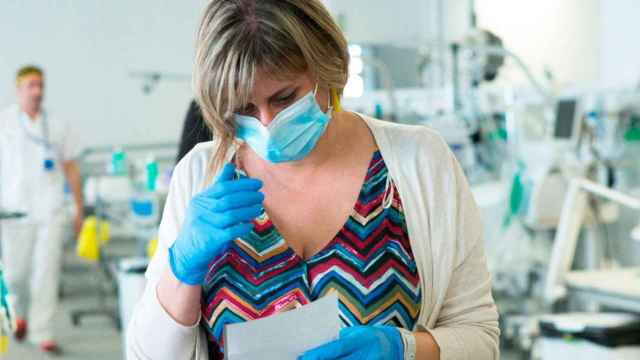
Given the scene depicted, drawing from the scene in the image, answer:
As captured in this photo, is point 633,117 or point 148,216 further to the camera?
point 148,216

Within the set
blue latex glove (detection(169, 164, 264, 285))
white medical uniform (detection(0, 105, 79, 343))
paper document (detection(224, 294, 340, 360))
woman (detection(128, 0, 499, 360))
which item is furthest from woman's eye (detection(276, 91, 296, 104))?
white medical uniform (detection(0, 105, 79, 343))

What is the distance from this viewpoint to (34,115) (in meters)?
5.33

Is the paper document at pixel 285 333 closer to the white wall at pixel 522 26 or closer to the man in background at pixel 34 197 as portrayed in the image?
the man in background at pixel 34 197

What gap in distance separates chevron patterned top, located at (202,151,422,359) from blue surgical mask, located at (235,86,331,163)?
0.10 metres

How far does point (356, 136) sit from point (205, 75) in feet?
0.88

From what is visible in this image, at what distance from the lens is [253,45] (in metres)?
1.27

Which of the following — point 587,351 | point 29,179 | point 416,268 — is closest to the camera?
point 416,268

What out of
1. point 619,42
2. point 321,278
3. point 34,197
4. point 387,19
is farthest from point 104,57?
point 321,278

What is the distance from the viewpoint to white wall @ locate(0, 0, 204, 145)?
25.2 ft

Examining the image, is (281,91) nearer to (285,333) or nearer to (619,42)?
(285,333)

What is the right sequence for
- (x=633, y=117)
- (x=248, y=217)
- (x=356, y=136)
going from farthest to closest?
(x=633, y=117) → (x=356, y=136) → (x=248, y=217)

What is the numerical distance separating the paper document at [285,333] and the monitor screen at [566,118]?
3.22 metres

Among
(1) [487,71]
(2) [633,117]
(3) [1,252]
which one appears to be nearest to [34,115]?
(3) [1,252]

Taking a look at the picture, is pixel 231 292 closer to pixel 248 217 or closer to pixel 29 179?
pixel 248 217
